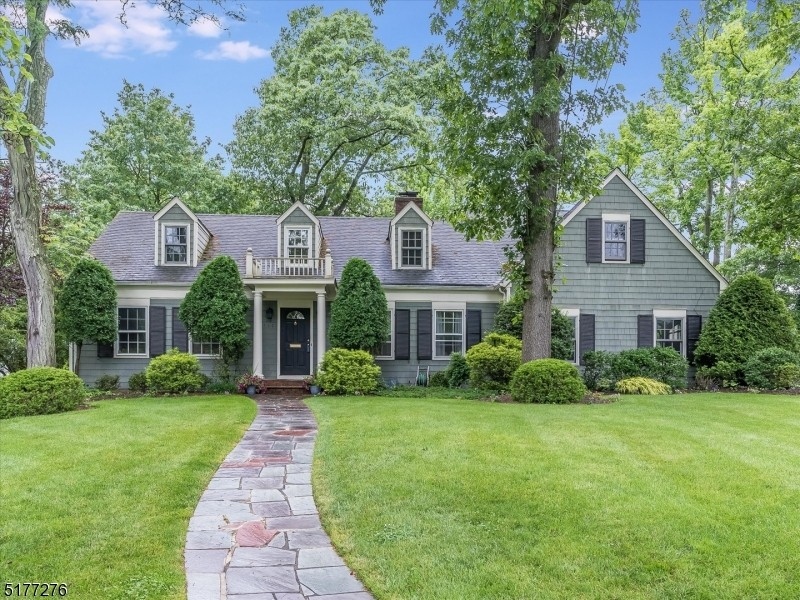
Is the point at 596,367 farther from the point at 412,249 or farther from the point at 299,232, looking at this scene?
the point at 299,232

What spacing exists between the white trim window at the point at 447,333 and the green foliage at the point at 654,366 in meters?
4.42

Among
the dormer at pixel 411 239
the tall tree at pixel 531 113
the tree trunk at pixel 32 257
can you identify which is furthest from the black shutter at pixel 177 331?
the tall tree at pixel 531 113

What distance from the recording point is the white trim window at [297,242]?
16.6 metres

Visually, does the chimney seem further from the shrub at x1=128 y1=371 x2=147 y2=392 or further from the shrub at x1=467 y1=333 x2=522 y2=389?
the shrub at x1=128 y1=371 x2=147 y2=392

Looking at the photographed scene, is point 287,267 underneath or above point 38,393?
above

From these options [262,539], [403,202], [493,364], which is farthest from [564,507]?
[403,202]

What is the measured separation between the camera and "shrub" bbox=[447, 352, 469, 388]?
15.5m

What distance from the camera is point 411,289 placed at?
16422mm

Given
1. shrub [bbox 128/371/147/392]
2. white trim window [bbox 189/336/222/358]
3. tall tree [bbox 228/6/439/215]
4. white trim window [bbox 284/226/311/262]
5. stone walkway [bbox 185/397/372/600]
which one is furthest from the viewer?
tall tree [bbox 228/6/439/215]

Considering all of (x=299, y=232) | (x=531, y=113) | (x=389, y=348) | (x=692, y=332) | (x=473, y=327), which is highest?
(x=531, y=113)

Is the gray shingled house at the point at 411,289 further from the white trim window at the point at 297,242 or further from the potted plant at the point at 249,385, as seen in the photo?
the potted plant at the point at 249,385

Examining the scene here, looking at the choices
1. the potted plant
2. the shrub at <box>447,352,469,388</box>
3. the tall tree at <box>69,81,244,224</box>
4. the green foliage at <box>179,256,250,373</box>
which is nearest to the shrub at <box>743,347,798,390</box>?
the shrub at <box>447,352,469,388</box>

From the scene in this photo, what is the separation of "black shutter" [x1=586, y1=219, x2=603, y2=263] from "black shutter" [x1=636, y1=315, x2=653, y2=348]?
6.99 ft

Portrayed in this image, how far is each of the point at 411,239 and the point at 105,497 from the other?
13.1 m
